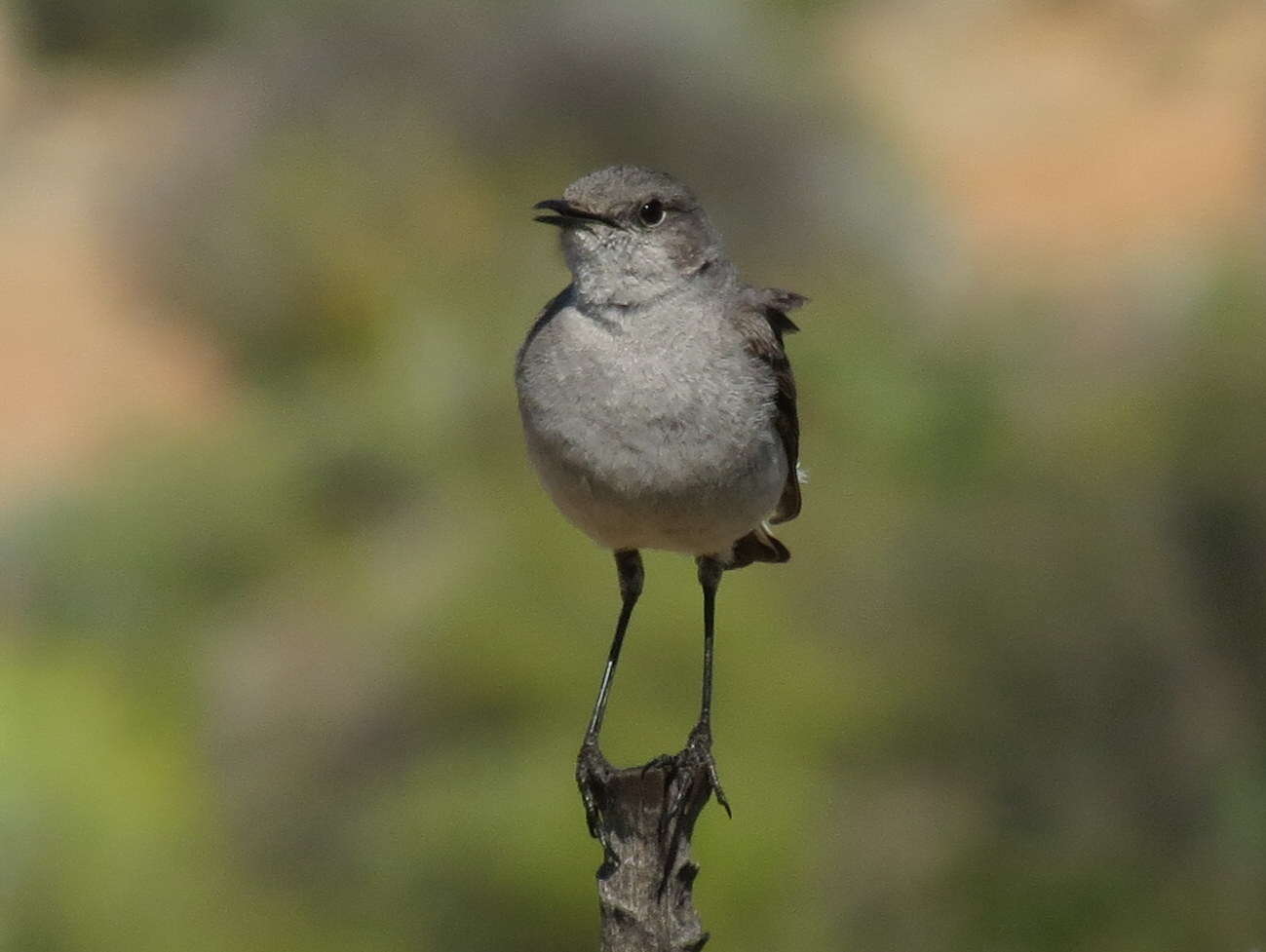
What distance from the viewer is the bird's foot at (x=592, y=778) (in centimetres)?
492

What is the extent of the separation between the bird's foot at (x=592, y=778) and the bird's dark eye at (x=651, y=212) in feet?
4.44

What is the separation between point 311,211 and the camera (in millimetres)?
14141

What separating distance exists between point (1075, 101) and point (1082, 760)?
42.0 ft

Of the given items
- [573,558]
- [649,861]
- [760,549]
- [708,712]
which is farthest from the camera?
[573,558]

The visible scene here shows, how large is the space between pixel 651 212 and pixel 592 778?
1.45 meters

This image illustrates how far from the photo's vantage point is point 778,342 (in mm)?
5180

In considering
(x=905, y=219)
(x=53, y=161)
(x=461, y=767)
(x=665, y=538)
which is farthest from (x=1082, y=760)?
(x=53, y=161)

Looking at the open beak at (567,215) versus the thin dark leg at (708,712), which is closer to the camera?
the open beak at (567,215)

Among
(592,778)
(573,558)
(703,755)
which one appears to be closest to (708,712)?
(703,755)

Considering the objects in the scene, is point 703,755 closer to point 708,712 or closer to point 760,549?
point 708,712

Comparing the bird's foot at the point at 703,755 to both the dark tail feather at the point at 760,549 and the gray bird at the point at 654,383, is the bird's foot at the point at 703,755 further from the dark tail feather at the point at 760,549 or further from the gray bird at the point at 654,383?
the dark tail feather at the point at 760,549

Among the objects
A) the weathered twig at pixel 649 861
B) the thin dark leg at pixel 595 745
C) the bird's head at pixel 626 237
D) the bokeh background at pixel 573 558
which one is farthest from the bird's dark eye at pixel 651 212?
the bokeh background at pixel 573 558

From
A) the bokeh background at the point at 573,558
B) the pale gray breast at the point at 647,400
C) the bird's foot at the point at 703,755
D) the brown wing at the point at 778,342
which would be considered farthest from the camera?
the bokeh background at the point at 573,558

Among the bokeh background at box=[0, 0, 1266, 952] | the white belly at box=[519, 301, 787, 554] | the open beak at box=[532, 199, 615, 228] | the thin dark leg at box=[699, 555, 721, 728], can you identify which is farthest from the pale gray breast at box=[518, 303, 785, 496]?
the bokeh background at box=[0, 0, 1266, 952]
